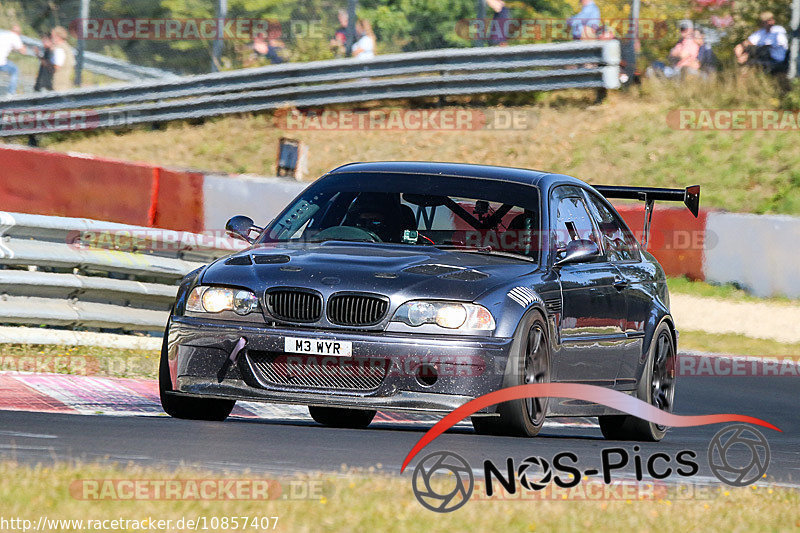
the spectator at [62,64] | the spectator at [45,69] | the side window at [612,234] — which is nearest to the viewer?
the side window at [612,234]

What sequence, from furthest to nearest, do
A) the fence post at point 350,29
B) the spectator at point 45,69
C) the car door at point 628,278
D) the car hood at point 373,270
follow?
1. the spectator at point 45,69
2. the fence post at point 350,29
3. the car door at point 628,278
4. the car hood at point 373,270

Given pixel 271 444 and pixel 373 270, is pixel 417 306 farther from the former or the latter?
pixel 271 444

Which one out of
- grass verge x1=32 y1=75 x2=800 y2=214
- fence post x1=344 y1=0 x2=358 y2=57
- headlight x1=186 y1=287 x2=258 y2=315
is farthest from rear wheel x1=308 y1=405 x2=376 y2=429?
fence post x1=344 y1=0 x2=358 y2=57

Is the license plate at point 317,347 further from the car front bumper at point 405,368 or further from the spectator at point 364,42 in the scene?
the spectator at point 364,42

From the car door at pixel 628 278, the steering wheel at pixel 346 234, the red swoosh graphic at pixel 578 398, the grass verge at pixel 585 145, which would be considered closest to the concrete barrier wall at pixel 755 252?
the grass verge at pixel 585 145

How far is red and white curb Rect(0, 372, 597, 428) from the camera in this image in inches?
327

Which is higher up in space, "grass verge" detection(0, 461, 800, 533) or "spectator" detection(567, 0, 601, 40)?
"spectator" detection(567, 0, 601, 40)

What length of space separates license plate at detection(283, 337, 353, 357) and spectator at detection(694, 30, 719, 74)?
17.2 m

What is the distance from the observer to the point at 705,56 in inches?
912

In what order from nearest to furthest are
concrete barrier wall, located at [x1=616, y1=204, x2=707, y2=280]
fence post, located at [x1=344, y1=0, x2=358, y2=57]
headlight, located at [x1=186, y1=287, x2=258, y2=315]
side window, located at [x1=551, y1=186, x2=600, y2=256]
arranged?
headlight, located at [x1=186, y1=287, x2=258, y2=315], side window, located at [x1=551, y1=186, x2=600, y2=256], concrete barrier wall, located at [x1=616, y1=204, x2=707, y2=280], fence post, located at [x1=344, y1=0, x2=358, y2=57]

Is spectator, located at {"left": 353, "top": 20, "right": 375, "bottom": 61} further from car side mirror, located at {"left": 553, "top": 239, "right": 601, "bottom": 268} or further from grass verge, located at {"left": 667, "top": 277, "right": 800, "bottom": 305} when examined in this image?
car side mirror, located at {"left": 553, "top": 239, "right": 601, "bottom": 268}

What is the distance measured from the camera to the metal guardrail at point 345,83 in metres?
22.5

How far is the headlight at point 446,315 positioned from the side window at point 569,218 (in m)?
1.23

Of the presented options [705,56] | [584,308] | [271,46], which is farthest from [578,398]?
[271,46]
